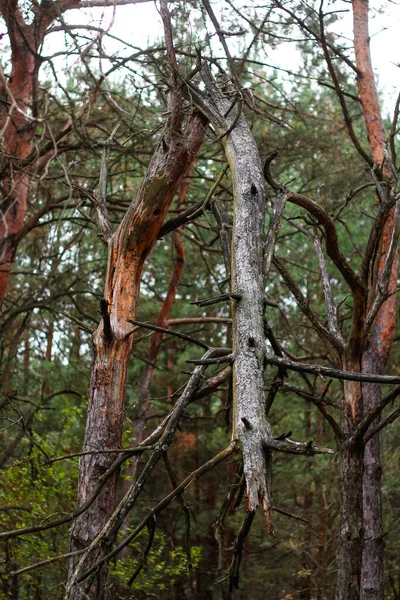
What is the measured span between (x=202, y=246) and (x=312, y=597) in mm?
7175

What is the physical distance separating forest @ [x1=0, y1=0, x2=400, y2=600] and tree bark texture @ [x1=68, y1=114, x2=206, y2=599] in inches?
0.5

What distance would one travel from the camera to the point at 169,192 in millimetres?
4902

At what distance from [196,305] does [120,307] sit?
947 millimetres

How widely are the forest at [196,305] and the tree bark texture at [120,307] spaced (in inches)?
0.5

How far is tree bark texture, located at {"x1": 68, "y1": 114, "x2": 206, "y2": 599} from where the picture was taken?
15.0 ft

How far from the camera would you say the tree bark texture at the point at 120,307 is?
4562mm

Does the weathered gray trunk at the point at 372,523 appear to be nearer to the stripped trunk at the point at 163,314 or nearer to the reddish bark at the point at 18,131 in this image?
the stripped trunk at the point at 163,314

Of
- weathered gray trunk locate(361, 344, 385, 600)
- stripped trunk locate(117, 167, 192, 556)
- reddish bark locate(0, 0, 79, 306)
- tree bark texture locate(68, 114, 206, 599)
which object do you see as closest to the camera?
tree bark texture locate(68, 114, 206, 599)

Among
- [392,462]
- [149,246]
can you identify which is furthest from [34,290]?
[149,246]

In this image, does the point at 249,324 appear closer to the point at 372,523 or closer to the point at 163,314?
the point at 372,523

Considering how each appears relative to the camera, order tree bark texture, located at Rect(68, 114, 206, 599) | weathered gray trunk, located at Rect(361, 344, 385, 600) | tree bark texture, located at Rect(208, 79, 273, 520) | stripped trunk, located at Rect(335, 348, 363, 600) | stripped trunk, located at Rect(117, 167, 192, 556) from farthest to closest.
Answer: stripped trunk, located at Rect(117, 167, 192, 556), weathered gray trunk, located at Rect(361, 344, 385, 600), stripped trunk, located at Rect(335, 348, 363, 600), tree bark texture, located at Rect(68, 114, 206, 599), tree bark texture, located at Rect(208, 79, 273, 520)

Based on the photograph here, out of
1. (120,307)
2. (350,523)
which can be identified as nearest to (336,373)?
(120,307)

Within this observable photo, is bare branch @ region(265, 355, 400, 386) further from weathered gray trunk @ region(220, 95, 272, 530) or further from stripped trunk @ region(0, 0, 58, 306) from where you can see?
stripped trunk @ region(0, 0, 58, 306)

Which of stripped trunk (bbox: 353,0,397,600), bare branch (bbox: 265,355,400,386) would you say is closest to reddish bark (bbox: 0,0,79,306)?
stripped trunk (bbox: 353,0,397,600)
